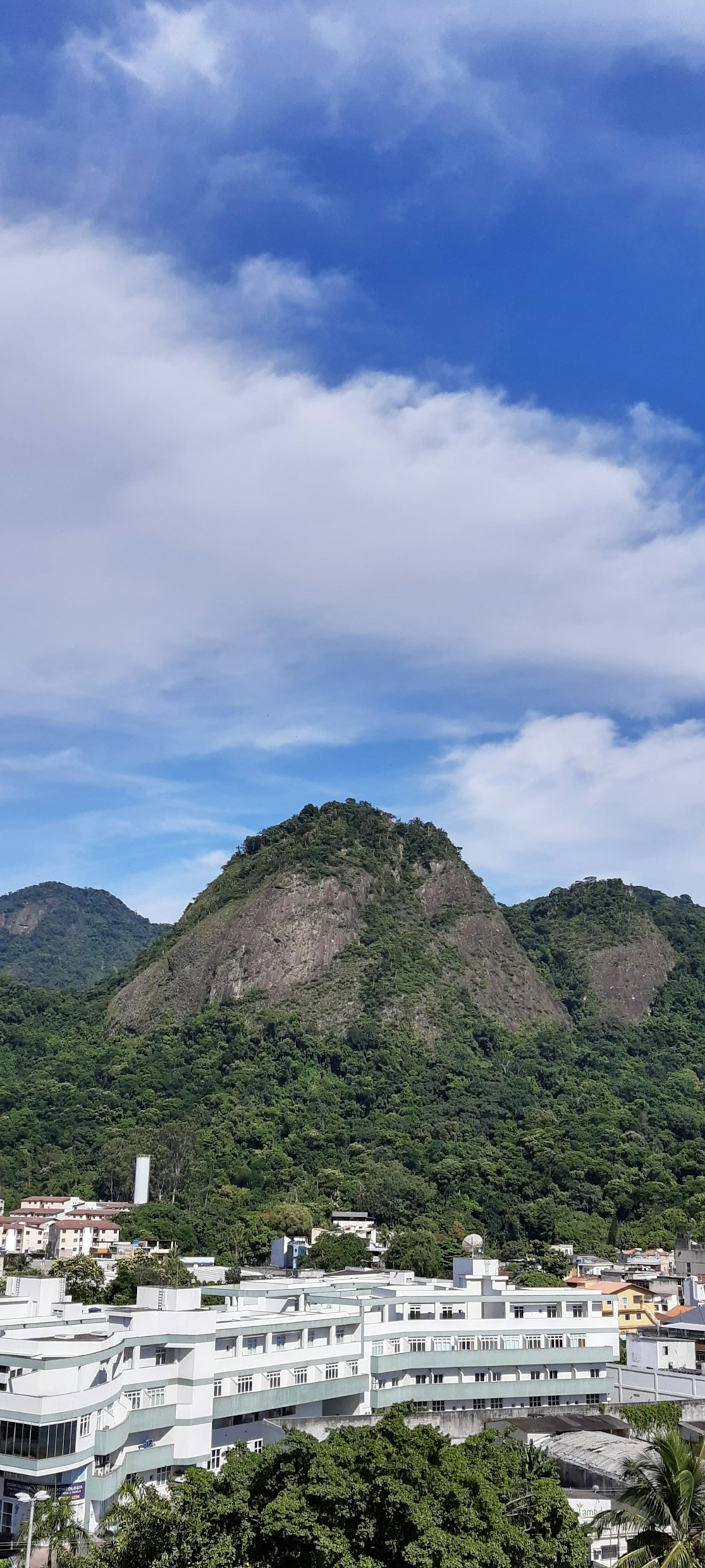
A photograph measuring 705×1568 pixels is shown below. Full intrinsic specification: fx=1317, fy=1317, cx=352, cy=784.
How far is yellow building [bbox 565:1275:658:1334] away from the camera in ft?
208

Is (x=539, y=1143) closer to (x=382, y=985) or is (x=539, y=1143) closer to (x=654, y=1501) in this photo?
(x=382, y=985)

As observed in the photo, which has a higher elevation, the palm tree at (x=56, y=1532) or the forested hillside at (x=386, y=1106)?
the forested hillside at (x=386, y=1106)

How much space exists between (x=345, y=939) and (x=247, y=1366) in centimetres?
12288

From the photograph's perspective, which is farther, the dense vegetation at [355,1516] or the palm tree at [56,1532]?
the palm tree at [56,1532]

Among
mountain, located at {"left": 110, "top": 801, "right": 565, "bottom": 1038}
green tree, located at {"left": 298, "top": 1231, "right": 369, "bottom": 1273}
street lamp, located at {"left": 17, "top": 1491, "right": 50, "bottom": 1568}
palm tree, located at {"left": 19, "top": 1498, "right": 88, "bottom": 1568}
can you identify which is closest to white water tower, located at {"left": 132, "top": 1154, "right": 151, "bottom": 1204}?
green tree, located at {"left": 298, "top": 1231, "right": 369, "bottom": 1273}

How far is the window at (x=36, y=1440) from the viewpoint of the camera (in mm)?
25172

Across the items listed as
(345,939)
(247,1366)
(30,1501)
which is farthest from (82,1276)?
(345,939)

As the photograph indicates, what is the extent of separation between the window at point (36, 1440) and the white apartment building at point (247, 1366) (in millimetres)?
28

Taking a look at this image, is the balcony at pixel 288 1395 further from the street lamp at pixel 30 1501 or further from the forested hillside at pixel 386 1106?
the forested hillside at pixel 386 1106

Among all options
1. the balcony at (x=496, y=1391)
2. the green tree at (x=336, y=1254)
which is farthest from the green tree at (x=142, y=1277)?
the balcony at (x=496, y=1391)

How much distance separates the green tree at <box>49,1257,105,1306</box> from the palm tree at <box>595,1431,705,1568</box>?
→ 4449 cm

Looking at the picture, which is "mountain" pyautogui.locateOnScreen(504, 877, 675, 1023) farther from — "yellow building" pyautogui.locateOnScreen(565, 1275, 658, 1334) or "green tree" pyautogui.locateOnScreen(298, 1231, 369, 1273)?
"yellow building" pyautogui.locateOnScreen(565, 1275, 658, 1334)

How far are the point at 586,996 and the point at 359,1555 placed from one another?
159 metres

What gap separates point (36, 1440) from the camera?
82.7 ft
